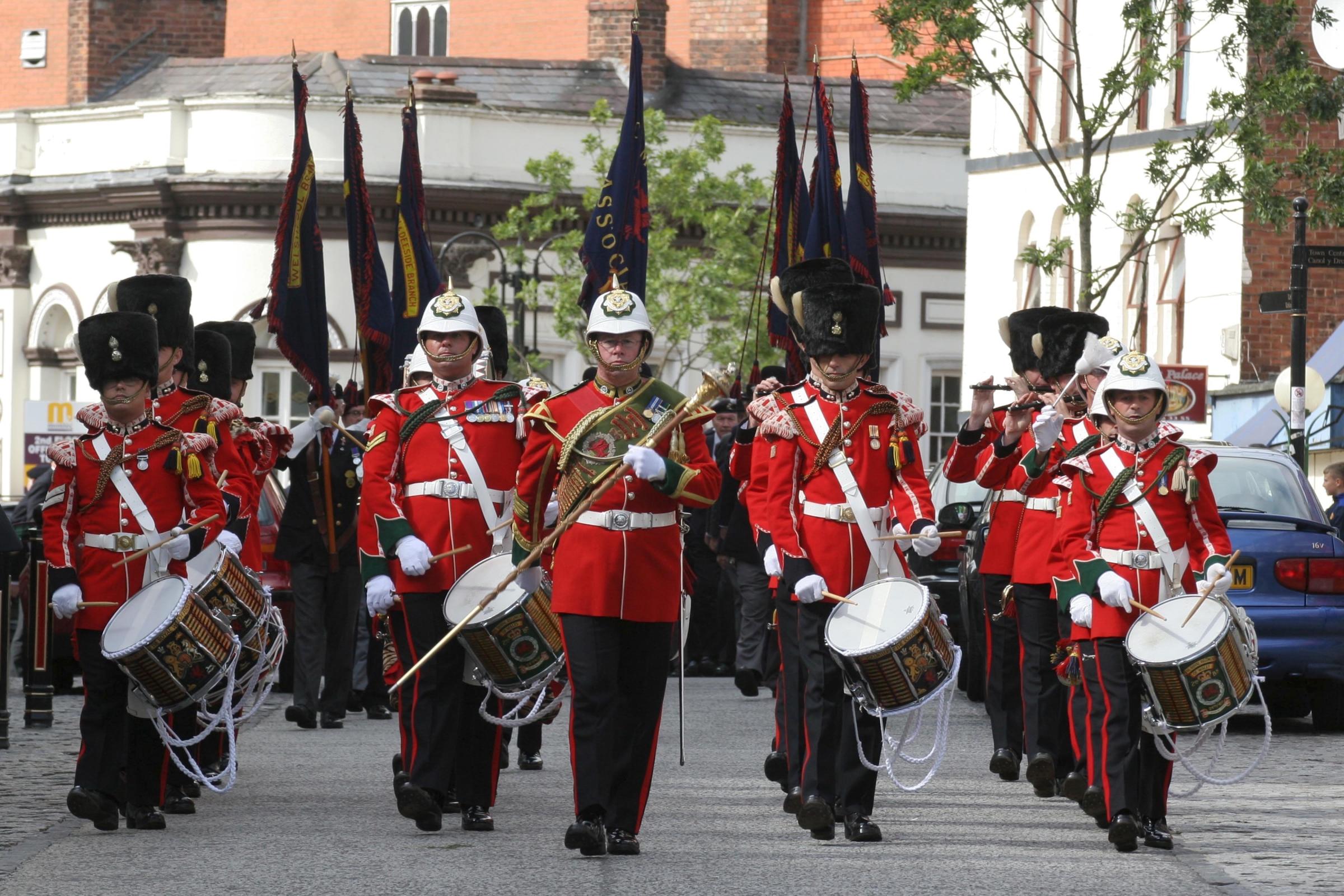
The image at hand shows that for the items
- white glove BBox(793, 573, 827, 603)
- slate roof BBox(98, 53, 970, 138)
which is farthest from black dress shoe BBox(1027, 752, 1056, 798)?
slate roof BBox(98, 53, 970, 138)

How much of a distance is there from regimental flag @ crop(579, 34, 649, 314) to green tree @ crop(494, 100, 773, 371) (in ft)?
67.8

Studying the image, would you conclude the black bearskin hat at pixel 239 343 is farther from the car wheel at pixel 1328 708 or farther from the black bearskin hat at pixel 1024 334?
the car wheel at pixel 1328 708

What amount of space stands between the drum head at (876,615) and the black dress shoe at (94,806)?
297cm

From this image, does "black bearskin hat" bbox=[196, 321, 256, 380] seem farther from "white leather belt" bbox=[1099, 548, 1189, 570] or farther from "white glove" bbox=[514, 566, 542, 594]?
"white leather belt" bbox=[1099, 548, 1189, 570]

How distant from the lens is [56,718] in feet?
54.9

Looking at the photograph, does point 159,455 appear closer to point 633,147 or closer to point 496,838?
point 496,838

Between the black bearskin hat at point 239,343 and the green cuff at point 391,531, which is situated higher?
the black bearskin hat at point 239,343

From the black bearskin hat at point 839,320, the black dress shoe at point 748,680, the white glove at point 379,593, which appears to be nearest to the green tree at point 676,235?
the black dress shoe at point 748,680

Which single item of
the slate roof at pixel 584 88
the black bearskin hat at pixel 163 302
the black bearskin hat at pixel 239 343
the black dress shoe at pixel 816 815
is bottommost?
the black dress shoe at pixel 816 815

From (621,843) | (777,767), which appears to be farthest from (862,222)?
(621,843)

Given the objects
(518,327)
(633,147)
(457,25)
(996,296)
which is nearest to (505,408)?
(633,147)

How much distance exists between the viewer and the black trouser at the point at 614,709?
10000mm

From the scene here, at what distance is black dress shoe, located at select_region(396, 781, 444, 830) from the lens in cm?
1057

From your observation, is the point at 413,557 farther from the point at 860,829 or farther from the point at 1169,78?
the point at 1169,78
